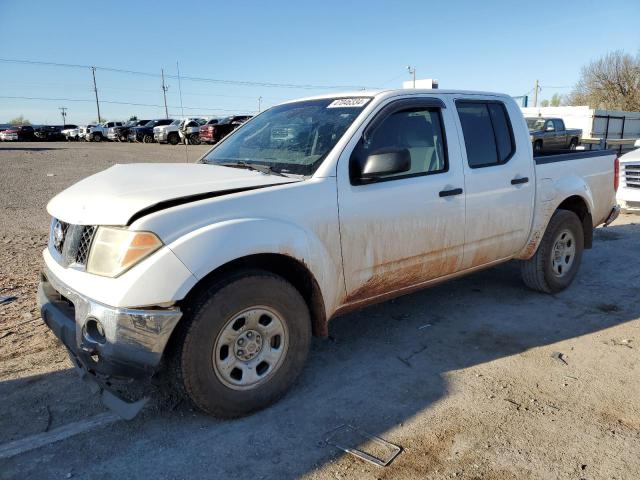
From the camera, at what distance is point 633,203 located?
8258 mm

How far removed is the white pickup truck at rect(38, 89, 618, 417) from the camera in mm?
2629

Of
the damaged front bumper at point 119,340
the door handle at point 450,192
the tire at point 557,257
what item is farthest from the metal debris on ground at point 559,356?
the damaged front bumper at point 119,340

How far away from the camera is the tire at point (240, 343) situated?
8.98ft

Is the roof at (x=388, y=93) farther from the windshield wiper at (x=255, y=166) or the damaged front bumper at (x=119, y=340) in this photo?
the damaged front bumper at (x=119, y=340)

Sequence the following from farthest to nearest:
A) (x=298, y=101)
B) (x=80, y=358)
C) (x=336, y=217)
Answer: (x=298, y=101) < (x=336, y=217) < (x=80, y=358)

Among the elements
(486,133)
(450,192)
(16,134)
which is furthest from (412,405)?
(16,134)

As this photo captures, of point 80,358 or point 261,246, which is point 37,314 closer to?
point 80,358

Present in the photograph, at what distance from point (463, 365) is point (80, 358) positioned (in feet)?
8.24

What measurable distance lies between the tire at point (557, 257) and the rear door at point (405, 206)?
1.30 meters

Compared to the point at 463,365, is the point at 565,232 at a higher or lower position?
higher

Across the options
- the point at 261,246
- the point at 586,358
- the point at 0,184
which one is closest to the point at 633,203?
the point at 586,358

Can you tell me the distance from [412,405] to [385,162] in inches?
59.4

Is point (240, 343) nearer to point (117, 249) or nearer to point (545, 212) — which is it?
point (117, 249)

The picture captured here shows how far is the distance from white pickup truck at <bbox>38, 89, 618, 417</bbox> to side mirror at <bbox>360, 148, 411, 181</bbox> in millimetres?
12
